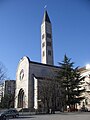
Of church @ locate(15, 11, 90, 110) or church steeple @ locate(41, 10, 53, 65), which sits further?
church steeple @ locate(41, 10, 53, 65)

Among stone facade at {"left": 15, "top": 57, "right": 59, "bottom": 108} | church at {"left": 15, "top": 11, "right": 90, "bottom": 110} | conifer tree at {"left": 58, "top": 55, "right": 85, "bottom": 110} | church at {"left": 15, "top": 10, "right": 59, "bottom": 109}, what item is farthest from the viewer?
stone facade at {"left": 15, "top": 57, "right": 59, "bottom": 108}

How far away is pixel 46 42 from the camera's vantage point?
87625 mm

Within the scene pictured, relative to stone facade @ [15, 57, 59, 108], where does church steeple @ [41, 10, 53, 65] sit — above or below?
above

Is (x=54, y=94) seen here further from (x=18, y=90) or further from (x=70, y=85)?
(x=18, y=90)

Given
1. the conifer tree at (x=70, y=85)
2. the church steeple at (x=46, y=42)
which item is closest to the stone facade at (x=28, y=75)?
the conifer tree at (x=70, y=85)

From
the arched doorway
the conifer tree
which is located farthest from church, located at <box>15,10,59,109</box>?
the conifer tree

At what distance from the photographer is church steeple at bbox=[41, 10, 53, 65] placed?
85.4 metres

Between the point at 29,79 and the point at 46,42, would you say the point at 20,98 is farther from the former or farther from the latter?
the point at 46,42

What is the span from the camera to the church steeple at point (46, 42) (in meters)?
85.4

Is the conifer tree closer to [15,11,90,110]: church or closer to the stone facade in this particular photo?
[15,11,90,110]: church

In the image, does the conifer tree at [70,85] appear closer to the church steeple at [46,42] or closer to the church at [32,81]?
the church at [32,81]

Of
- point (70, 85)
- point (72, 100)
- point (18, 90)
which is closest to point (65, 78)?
point (70, 85)

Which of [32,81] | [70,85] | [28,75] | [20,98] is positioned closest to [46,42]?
[28,75]

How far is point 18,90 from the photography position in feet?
213
